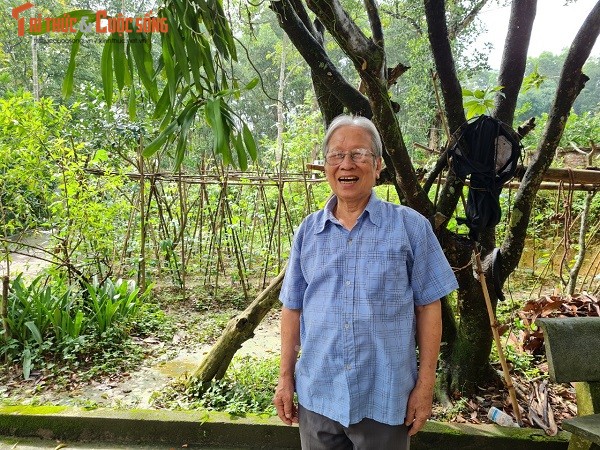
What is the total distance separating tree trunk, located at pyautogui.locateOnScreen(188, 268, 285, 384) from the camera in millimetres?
2570

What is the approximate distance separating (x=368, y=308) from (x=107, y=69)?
3.18ft

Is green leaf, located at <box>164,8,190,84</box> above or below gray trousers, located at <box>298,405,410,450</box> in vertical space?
above

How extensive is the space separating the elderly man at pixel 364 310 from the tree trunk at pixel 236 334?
1.23 metres

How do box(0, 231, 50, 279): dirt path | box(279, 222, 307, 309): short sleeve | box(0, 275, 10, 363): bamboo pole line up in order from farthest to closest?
box(0, 231, 50, 279): dirt path < box(0, 275, 10, 363): bamboo pole < box(279, 222, 307, 309): short sleeve

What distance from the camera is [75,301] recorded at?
12.3 feet

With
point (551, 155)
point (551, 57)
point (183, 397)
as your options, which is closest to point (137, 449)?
point (183, 397)

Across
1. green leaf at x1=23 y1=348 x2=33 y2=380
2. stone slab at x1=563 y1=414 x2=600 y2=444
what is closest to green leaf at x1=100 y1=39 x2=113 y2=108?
stone slab at x1=563 y1=414 x2=600 y2=444

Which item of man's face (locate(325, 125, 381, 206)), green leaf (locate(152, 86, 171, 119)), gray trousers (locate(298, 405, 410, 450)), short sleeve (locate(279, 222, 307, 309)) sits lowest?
gray trousers (locate(298, 405, 410, 450))

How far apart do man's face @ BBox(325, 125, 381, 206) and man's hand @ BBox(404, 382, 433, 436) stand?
61cm

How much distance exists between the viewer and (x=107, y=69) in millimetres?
1122

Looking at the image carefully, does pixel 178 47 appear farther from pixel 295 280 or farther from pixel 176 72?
pixel 295 280

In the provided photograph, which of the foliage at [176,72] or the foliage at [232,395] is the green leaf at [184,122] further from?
the foliage at [232,395]

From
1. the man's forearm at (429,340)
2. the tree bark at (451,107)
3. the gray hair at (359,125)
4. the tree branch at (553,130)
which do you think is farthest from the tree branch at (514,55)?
the man's forearm at (429,340)

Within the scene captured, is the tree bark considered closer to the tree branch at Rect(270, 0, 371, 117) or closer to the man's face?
the tree branch at Rect(270, 0, 371, 117)
